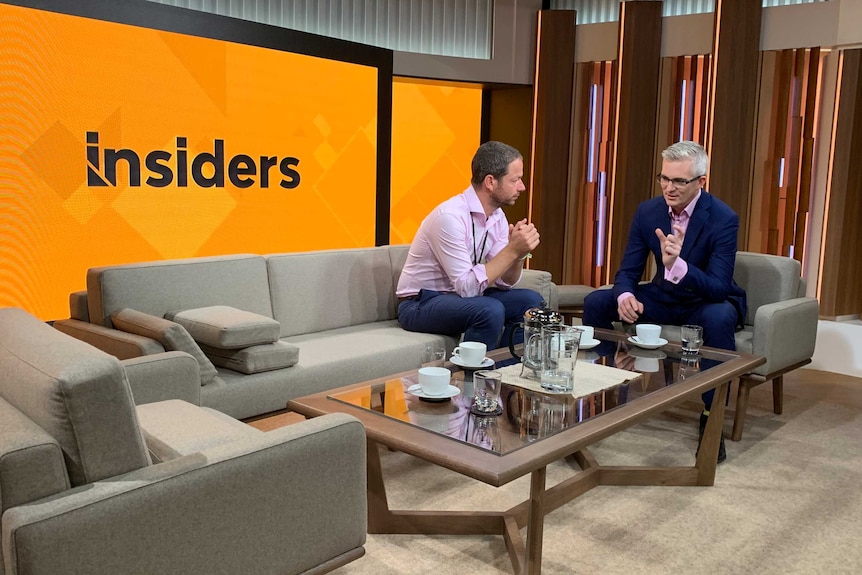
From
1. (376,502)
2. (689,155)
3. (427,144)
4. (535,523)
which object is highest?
(427,144)

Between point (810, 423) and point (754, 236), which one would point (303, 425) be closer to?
point (810, 423)

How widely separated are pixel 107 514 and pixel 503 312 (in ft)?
7.15

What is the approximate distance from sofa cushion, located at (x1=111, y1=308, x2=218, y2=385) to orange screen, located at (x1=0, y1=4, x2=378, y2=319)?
108cm

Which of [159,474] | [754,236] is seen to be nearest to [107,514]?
[159,474]

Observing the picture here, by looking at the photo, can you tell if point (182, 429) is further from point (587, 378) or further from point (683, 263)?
point (683, 263)

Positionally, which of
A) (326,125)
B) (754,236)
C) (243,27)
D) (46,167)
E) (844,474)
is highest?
(243,27)

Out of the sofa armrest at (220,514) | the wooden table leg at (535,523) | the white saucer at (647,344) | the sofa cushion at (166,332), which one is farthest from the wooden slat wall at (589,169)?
the sofa armrest at (220,514)

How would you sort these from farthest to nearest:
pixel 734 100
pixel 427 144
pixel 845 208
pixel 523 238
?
pixel 427 144
pixel 734 100
pixel 845 208
pixel 523 238

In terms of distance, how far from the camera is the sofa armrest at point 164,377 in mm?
2277

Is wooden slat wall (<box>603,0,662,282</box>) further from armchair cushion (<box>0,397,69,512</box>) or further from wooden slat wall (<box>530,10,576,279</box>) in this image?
armchair cushion (<box>0,397,69,512</box>)

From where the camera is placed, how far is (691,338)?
2.79m

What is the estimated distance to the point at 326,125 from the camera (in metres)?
4.83

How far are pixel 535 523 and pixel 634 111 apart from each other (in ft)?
13.4

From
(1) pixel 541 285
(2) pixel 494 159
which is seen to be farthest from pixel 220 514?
(1) pixel 541 285
